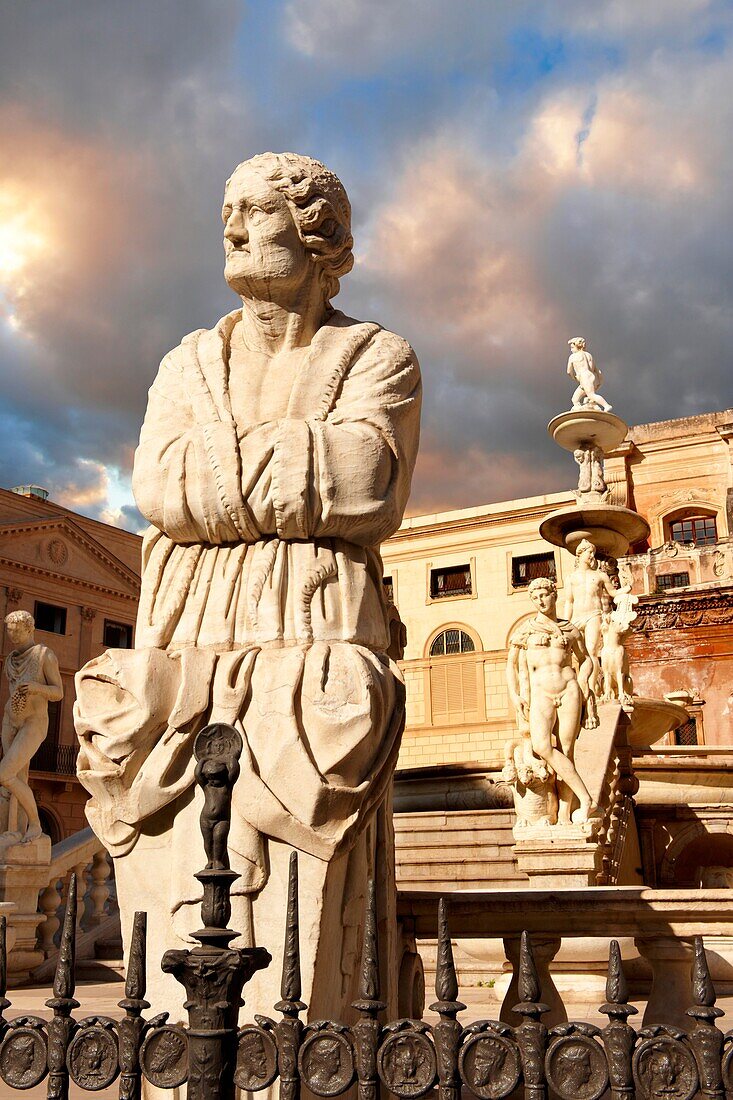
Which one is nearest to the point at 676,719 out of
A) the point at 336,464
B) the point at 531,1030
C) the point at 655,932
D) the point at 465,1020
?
the point at 465,1020

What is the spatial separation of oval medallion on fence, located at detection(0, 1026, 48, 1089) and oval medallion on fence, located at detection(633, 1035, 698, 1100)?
1.11 m

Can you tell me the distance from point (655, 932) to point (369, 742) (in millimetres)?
1397

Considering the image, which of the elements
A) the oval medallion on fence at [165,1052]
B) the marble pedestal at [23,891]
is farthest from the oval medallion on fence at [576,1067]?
the marble pedestal at [23,891]

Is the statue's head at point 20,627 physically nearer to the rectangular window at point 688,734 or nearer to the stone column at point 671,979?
the stone column at point 671,979

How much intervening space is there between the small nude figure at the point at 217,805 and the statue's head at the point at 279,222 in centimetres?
196

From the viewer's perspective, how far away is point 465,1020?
4887 mm

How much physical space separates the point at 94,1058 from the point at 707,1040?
1.13 meters

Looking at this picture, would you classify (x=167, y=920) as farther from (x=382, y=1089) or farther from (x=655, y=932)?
(x=655, y=932)

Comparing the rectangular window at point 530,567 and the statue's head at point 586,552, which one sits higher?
the rectangular window at point 530,567

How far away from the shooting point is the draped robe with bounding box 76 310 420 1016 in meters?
2.99

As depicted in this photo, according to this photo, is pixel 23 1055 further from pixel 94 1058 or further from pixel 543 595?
pixel 543 595

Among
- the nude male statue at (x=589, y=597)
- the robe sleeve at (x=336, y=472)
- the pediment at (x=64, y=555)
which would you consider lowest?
the robe sleeve at (x=336, y=472)

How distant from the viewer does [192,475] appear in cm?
337

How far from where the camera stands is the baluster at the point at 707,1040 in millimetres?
1831
